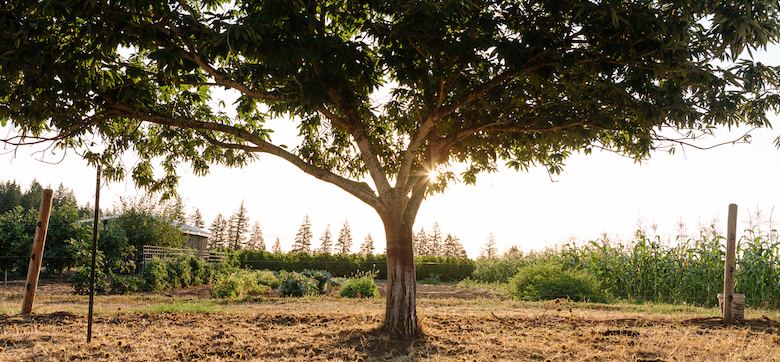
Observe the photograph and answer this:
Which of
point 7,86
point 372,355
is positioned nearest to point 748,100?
point 372,355

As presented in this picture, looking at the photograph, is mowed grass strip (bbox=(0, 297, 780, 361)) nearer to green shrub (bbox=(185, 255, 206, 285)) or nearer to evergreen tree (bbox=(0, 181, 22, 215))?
green shrub (bbox=(185, 255, 206, 285))

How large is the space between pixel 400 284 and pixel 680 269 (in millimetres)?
8675

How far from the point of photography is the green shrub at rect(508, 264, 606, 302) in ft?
35.9

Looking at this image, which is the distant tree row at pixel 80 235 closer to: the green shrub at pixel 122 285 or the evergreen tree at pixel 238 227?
the green shrub at pixel 122 285

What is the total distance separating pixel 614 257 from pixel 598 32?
364 inches

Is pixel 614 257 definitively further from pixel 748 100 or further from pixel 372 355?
pixel 372 355

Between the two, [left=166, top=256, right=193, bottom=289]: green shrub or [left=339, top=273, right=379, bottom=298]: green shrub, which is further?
[left=166, top=256, right=193, bottom=289]: green shrub

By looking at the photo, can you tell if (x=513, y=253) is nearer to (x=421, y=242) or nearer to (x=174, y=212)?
(x=174, y=212)

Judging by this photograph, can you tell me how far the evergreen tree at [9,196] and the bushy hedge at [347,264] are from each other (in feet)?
150

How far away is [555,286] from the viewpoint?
11117mm

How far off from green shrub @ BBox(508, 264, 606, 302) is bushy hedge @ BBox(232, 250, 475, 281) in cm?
1121

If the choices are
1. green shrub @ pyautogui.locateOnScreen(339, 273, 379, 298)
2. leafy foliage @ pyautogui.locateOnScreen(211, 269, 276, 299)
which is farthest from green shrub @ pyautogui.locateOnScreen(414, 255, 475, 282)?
leafy foliage @ pyautogui.locateOnScreen(211, 269, 276, 299)

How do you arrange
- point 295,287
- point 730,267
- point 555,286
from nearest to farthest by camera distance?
point 730,267
point 555,286
point 295,287

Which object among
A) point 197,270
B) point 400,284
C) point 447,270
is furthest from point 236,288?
point 447,270
